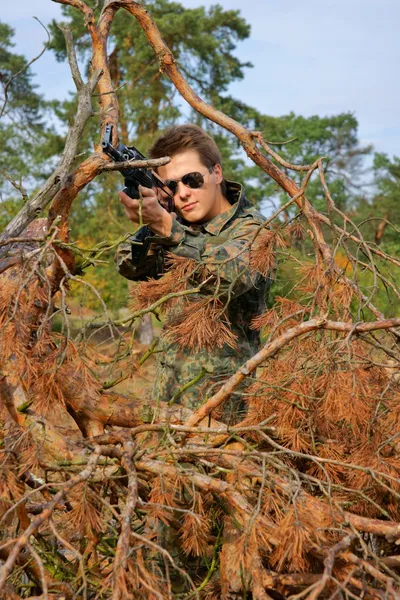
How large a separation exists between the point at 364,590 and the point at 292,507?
232mm

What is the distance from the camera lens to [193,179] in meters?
2.60

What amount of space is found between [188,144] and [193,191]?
232 mm

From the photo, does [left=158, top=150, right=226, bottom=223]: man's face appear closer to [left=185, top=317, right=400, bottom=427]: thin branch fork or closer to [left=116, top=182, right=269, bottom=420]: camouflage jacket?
[left=116, top=182, right=269, bottom=420]: camouflage jacket

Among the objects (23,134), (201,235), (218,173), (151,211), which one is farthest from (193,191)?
(23,134)

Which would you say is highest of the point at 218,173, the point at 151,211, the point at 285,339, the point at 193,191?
the point at 218,173

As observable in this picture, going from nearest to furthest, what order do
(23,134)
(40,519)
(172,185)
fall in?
(40,519)
(172,185)
(23,134)

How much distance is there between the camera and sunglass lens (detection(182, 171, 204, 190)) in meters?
2.60

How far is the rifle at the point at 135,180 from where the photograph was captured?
6.66 feet

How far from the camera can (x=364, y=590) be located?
1.43m

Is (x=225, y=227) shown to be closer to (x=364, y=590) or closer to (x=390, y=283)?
(x=390, y=283)

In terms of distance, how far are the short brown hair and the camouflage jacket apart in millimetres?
182

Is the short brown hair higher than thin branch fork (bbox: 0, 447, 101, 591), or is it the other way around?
the short brown hair

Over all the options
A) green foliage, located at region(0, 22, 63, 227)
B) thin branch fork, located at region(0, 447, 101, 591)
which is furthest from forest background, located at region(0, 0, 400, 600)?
green foliage, located at region(0, 22, 63, 227)

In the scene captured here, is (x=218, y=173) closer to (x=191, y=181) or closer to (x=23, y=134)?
(x=191, y=181)
